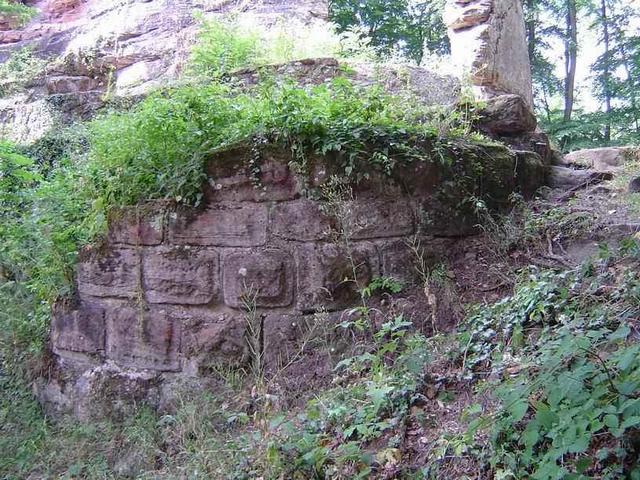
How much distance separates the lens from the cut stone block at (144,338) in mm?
3834

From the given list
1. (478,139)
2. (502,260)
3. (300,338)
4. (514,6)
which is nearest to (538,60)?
(514,6)

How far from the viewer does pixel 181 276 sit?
382 centimetres

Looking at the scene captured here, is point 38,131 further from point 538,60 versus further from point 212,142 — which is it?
point 538,60

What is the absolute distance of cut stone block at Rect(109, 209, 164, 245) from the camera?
3877mm

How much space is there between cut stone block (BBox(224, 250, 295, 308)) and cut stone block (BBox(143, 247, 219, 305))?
17 cm

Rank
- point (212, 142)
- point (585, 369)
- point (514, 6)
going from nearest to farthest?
point (585, 369) → point (212, 142) → point (514, 6)

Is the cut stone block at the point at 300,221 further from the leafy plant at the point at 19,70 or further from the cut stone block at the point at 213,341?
the leafy plant at the point at 19,70

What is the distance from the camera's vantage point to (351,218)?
3678 mm

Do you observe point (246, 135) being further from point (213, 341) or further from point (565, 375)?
point (565, 375)

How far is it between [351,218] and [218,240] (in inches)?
35.2

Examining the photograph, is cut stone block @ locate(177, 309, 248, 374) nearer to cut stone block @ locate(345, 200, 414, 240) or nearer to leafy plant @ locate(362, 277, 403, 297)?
leafy plant @ locate(362, 277, 403, 297)

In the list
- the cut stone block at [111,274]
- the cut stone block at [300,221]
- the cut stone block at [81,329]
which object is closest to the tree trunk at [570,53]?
the cut stone block at [300,221]

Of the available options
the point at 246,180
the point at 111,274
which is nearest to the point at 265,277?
the point at 246,180

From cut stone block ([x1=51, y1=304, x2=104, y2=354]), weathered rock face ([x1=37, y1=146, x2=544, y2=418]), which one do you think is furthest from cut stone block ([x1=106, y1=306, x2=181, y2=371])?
cut stone block ([x1=51, y1=304, x2=104, y2=354])
